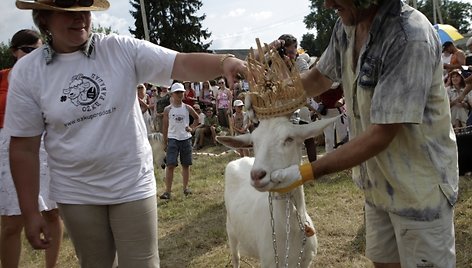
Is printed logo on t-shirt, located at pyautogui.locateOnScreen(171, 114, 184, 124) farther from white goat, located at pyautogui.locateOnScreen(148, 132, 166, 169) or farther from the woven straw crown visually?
the woven straw crown

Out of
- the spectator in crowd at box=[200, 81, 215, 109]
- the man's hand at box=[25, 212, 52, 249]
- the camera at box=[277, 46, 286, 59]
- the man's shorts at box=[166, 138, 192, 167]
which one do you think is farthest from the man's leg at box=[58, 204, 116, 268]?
the spectator in crowd at box=[200, 81, 215, 109]

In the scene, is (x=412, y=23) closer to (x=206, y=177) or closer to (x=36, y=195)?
(x=36, y=195)

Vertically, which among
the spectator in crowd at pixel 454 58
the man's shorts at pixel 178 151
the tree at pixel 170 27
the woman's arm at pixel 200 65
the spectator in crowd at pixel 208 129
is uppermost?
the tree at pixel 170 27

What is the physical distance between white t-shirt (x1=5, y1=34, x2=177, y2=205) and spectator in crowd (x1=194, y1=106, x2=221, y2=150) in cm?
1173

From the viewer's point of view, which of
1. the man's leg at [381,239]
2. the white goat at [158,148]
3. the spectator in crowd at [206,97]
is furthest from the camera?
the spectator in crowd at [206,97]

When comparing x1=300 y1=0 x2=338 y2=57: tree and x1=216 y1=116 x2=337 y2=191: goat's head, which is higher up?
x1=300 y1=0 x2=338 y2=57: tree

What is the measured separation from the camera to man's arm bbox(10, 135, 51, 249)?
2496 mm

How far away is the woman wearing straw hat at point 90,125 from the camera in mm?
2393

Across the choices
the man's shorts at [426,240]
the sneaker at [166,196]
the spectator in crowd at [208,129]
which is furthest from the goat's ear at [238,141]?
the spectator in crowd at [208,129]

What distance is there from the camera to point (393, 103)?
1896mm

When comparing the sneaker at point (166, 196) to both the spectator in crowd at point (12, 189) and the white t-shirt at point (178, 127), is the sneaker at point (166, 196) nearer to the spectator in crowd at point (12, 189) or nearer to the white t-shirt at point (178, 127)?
the white t-shirt at point (178, 127)

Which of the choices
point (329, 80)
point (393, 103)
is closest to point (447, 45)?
point (329, 80)

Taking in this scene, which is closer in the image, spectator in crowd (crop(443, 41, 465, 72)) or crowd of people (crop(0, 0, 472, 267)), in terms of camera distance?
crowd of people (crop(0, 0, 472, 267))

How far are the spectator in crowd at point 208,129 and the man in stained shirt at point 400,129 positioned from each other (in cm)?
1213
